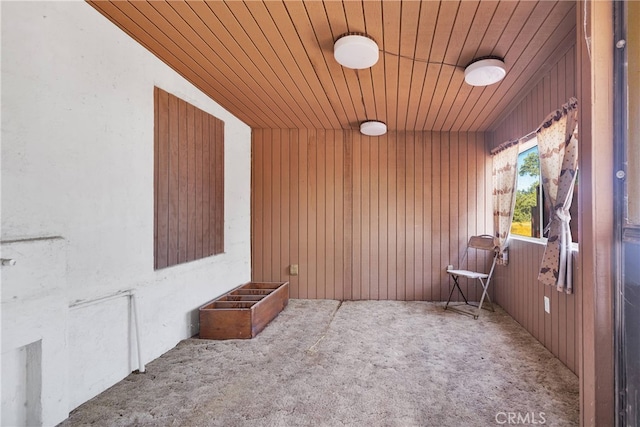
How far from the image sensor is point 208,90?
267 centimetres

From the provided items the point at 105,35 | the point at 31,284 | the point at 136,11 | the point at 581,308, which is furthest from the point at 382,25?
the point at 31,284

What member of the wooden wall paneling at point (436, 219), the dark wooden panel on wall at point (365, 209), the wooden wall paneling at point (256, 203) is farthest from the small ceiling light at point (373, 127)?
the wooden wall paneling at point (256, 203)

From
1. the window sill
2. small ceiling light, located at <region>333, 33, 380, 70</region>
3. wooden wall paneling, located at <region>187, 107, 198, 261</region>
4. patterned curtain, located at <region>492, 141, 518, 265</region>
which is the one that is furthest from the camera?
patterned curtain, located at <region>492, 141, 518, 265</region>

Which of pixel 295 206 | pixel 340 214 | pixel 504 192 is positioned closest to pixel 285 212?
pixel 295 206

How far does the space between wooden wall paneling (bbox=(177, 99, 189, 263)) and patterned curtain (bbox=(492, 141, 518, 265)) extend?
314cm

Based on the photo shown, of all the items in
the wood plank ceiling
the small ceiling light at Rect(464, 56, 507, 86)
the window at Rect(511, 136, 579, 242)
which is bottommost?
the window at Rect(511, 136, 579, 242)

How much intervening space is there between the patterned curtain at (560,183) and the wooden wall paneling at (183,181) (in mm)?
2842

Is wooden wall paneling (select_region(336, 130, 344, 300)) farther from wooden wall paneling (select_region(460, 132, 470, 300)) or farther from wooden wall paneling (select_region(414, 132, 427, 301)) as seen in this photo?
wooden wall paneling (select_region(460, 132, 470, 300))

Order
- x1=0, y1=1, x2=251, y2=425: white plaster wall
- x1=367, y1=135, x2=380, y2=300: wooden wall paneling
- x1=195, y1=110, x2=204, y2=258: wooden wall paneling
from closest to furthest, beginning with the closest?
x1=0, y1=1, x2=251, y2=425: white plaster wall < x1=195, y1=110, x2=204, y2=258: wooden wall paneling < x1=367, y1=135, x2=380, y2=300: wooden wall paneling

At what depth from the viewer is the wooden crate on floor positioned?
254 cm

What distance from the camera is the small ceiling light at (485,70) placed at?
6.40ft

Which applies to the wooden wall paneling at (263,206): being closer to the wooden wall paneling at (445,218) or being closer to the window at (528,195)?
the wooden wall paneling at (445,218)

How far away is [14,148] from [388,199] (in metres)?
3.39

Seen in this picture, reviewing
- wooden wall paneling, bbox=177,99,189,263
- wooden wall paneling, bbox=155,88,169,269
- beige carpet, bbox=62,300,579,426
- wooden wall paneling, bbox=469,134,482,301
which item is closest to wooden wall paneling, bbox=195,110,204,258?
wooden wall paneling, bbox=177,99,189,263
